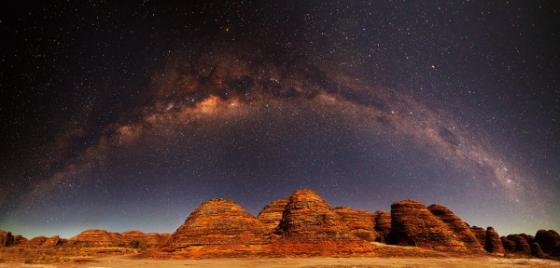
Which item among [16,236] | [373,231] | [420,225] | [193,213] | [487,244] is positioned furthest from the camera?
[16,236]

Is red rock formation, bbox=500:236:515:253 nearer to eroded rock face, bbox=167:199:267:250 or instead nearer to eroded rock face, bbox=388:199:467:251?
eroded rock face, bbox=388:199:467:251

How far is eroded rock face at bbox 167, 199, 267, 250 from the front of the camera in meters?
37.3

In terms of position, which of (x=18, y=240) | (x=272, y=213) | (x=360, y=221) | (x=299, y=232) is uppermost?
(x=272, y=213)

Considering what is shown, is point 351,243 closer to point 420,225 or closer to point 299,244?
point 299,244

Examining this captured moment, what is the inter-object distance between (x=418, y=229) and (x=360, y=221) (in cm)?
1411

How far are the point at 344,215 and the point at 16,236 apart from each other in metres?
Result: 105

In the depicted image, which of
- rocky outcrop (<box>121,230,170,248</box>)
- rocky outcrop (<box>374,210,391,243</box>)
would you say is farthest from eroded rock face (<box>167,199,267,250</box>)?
rocky outcrop (<box>121,230,170,248</box>)

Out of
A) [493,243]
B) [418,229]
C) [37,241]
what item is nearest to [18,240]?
[37,241]

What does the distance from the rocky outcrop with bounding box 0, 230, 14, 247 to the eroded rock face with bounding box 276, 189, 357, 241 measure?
272 ft

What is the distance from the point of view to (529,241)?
71812 millimetres

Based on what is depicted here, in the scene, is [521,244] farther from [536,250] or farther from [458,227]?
[458,227]

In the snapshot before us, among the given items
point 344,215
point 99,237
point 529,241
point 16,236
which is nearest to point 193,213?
point 344,215

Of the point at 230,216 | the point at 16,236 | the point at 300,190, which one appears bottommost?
the point at 16,236

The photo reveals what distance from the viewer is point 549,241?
66000 mm
